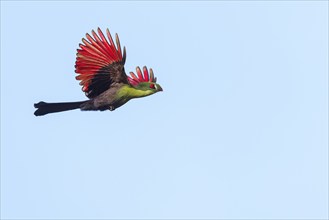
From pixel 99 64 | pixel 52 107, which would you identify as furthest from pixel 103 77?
pixel 52 107

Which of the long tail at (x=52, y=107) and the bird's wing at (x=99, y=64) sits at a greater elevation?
the bird's wing at (x=99, y=64)

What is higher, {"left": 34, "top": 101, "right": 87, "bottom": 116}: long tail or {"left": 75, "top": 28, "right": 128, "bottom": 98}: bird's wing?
{"left": 75, "top": 28, "right": 128, "bottom": 98}: bird's wing

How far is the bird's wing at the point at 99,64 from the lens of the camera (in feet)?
54.9

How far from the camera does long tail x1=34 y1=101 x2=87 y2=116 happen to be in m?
17.9

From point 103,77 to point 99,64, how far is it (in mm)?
352

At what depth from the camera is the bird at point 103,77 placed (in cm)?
1675

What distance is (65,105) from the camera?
18.0 metres

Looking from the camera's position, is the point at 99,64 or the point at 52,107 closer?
the point at 99,64

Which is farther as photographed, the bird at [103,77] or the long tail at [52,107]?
the long tail at [52,107]

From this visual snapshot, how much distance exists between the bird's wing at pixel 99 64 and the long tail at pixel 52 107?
56 centimetres

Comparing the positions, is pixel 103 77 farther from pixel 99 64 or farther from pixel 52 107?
pixel 52 107

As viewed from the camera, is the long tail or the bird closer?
the bird

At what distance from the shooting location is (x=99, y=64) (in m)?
17.0

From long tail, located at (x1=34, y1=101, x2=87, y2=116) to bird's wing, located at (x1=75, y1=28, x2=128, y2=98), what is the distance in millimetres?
564
